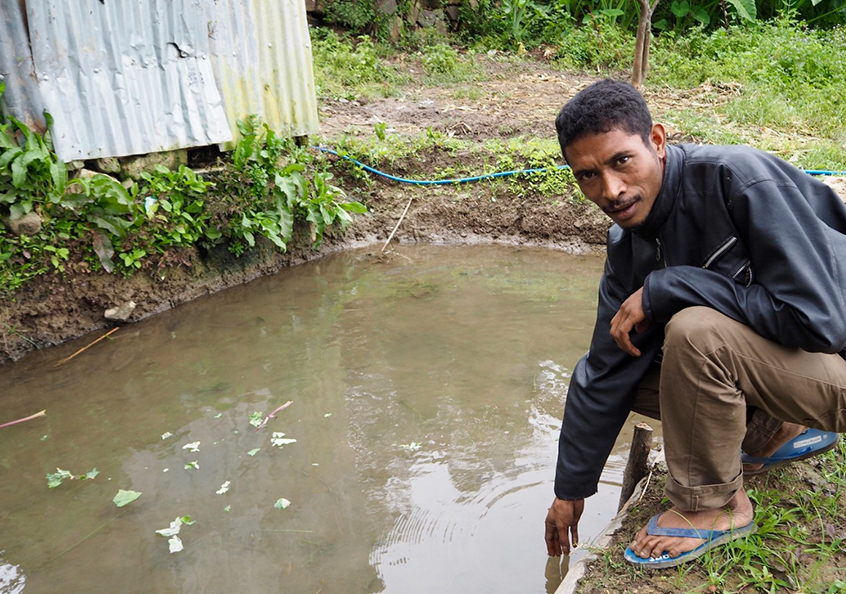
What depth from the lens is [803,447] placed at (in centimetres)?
249

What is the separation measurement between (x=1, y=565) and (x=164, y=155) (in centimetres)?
300

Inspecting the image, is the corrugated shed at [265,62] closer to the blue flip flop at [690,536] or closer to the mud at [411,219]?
the mud at [411,219]

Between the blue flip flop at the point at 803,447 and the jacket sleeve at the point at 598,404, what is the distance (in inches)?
22.0

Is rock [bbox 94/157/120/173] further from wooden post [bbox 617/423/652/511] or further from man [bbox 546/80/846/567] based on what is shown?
wooden post [bbox 617/423/652/511]

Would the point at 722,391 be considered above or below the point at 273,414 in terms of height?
above

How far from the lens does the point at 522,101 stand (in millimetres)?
7996

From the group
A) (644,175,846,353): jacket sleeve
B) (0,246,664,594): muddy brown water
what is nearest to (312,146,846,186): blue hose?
(0,246,664,594): muddy brown water

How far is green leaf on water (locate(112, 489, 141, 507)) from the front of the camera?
10.5 feet

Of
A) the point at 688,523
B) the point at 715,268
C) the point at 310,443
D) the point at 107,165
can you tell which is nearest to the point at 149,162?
the point at 107,165

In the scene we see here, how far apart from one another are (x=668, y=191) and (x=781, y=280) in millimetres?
415

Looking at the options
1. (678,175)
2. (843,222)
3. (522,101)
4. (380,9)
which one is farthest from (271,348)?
(380,9)

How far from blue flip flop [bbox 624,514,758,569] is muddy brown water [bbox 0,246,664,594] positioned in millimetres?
578

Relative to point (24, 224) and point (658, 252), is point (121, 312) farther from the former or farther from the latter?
point (658, 252)

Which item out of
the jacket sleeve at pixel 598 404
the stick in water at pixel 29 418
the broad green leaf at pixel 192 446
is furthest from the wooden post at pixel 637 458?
the stick in water at pixel 29 418
